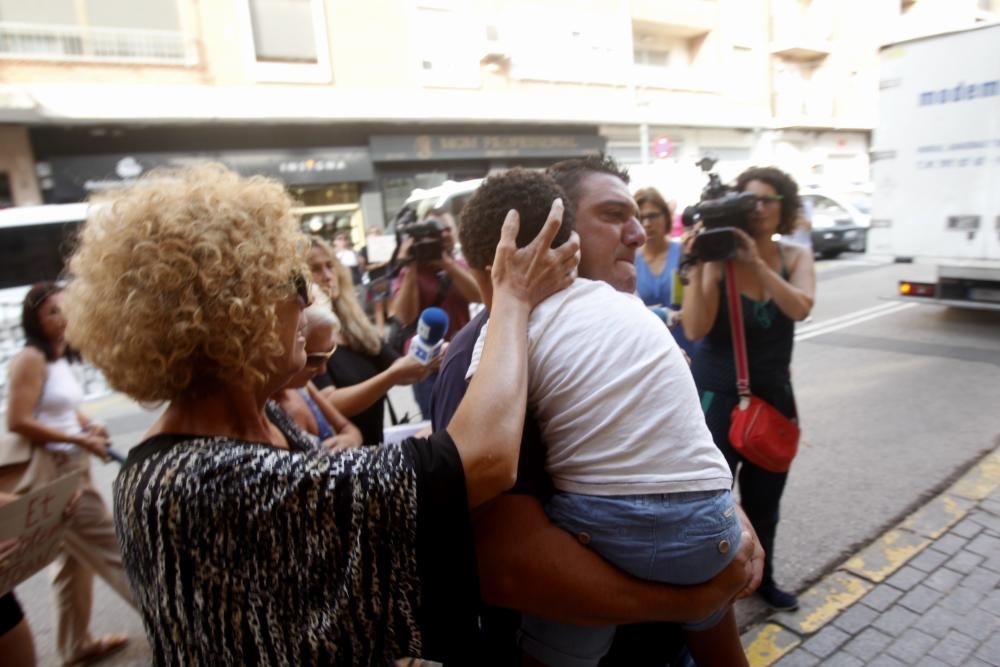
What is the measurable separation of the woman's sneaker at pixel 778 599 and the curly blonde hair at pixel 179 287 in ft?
8.58

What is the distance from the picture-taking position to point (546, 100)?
16.3 meters

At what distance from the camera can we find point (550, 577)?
3.62 feet

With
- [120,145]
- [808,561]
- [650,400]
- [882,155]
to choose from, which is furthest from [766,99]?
[650,400]

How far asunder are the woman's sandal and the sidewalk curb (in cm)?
287

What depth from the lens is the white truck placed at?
7047 millimetres

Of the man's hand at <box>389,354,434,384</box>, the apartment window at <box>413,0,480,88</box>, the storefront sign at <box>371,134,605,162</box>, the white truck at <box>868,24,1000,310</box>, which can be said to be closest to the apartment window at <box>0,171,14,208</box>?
the storefront sign at <box>371,134,605,162</box>

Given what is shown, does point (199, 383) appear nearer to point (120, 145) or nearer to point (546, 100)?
point (120, 145)

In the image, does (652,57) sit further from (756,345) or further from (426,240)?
(756,345)

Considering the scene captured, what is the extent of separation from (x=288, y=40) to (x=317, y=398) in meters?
13.2

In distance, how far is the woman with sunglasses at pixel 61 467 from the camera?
2.85 metres

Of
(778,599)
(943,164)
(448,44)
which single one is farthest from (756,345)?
(448,44)

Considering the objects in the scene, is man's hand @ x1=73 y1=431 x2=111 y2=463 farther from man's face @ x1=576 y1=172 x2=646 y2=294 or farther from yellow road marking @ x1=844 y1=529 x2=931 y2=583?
yellow road marking @ x1=844 y1=529 x2=931 y2=583

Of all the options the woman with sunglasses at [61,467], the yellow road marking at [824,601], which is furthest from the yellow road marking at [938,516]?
the woman with sunglasses at [61,467]

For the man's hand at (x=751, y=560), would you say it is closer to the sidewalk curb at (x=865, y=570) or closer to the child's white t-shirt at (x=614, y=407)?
the child's white t-shirt at (x=614, y=407)
